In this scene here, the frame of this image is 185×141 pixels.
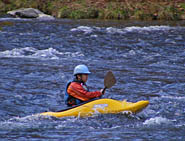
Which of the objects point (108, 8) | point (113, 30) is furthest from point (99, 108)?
point (108, 8)

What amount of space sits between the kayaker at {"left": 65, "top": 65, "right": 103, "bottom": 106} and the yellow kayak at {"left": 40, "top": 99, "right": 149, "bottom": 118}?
0.21 meters

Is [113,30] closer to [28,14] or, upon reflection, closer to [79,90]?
[28,14]

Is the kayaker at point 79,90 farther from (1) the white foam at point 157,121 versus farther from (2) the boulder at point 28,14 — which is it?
(2) the boulder at point 28,14

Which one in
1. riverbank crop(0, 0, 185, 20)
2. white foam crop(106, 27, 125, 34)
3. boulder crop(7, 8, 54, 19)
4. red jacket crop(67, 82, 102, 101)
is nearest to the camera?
red jacket crop(67, 82, 102, 101)

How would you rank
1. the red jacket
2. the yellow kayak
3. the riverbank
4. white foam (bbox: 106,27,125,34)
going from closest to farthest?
the yellow kayak → the red jacket → white foam (bbox: 106,27,125,34) → the riverbank

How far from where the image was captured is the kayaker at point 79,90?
7258 mm

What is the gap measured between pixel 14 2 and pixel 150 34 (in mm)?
14110

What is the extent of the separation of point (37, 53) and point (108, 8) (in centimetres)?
1204

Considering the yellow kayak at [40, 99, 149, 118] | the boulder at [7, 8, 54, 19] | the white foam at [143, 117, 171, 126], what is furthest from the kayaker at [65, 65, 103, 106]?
the boulder at [7, 8, 54, 19]

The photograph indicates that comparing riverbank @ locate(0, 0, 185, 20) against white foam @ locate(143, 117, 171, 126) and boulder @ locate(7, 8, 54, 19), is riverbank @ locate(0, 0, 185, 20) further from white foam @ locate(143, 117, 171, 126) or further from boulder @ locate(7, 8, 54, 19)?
white foam @ locate(143, 117, 171, 126)

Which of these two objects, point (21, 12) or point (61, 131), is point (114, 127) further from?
point (21, 12)

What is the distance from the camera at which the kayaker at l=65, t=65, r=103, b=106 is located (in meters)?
7.26

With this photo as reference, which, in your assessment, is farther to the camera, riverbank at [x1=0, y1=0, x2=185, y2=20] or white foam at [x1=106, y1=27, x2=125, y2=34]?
riverbank at [x1=0, y1=0, x2=185, y2=20]

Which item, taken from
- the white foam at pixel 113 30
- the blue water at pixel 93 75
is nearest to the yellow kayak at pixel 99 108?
the blue water at pixel 93 75
